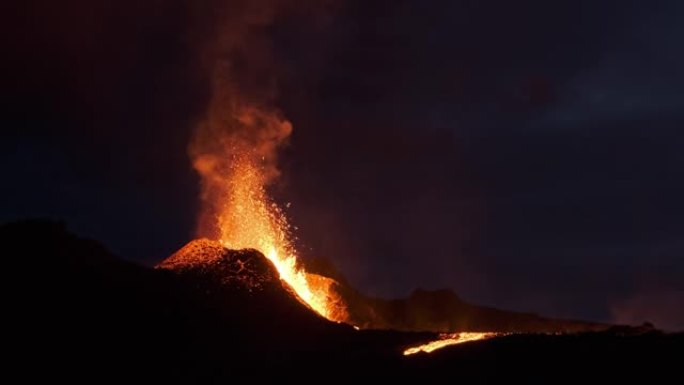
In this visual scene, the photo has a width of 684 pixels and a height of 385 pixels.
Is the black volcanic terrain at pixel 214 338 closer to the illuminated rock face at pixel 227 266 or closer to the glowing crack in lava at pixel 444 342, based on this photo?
the illuminated rock face at pixel 227 266

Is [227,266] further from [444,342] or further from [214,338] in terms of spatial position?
[444,342]

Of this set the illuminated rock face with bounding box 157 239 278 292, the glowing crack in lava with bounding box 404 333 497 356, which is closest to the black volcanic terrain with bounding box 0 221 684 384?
the illuminated rock face with bounding box 157 239 278 292

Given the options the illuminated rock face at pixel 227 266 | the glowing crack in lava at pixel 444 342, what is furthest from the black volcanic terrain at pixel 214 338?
the glowing crack in lava at pixel 444 342

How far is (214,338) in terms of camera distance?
42656mm

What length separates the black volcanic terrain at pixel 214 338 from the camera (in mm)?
38625

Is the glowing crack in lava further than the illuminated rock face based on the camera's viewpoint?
No

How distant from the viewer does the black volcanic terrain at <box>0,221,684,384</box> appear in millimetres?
38625

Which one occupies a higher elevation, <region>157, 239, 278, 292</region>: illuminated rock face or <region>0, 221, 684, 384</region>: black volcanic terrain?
<region>157, 239, 278, 292</region>: illuminated rock face

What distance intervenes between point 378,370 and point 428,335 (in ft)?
18.7

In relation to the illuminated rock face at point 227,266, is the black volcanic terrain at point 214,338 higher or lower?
lower

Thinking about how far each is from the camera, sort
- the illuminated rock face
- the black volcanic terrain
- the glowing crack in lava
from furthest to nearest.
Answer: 1. the illuminated rock face
2. the glowing crack in lava
3. the black volcanic terrain

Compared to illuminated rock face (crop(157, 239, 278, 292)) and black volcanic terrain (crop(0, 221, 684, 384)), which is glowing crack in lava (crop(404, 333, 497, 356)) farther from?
illuminated rock face (crop(157, 239, 278, 292))

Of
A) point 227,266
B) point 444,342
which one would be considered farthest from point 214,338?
point 444,342

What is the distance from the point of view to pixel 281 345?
42.5 m
